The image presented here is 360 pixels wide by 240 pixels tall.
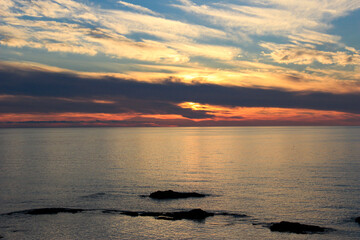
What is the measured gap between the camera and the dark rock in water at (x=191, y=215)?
38875 mm

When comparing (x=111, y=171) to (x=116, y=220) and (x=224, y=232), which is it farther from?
(x=224, y=232)

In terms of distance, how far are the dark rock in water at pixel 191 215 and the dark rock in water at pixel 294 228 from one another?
807 cm

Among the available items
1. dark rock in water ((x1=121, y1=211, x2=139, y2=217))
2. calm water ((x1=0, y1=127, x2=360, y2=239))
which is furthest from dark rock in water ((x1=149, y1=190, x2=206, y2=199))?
dark rock in water ((x1=121, y1=211, x2=139, y2=217))

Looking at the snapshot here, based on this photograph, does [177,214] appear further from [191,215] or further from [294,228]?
[294,228]

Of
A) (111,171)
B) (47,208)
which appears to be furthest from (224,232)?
(111,171)

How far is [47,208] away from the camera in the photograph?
42.5 meters

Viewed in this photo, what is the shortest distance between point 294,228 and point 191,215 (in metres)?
11.8

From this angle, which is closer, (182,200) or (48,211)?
(48,211)

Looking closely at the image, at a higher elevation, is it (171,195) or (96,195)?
(171,195)

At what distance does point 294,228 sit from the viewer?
3462cm

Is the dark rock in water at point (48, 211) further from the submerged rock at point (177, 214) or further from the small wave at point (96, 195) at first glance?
the small wave at point (96, 195)

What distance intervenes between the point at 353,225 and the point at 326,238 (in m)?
5.55

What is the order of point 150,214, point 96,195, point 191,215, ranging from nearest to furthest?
point 191,215, point 150,214, point 96,195

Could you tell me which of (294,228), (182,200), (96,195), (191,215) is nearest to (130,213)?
(191,215)
